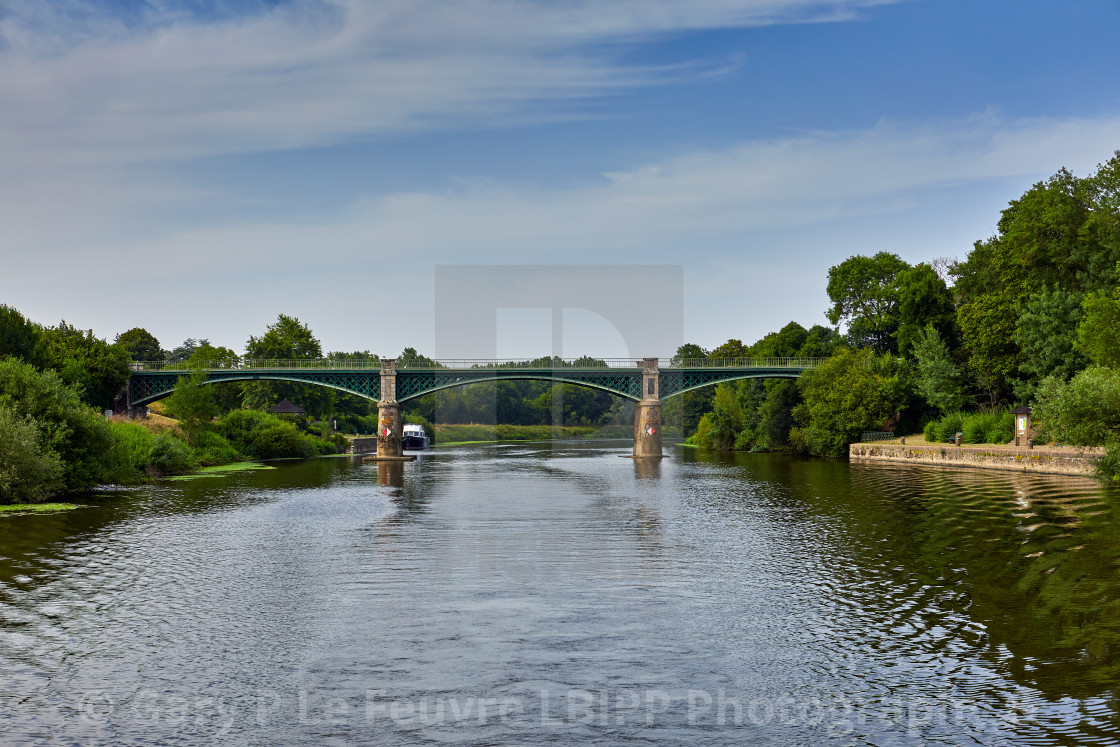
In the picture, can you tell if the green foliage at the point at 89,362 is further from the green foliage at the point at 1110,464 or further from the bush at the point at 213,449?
the green foliage at the point at 1110,464

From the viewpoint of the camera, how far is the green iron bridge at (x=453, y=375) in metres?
85.8

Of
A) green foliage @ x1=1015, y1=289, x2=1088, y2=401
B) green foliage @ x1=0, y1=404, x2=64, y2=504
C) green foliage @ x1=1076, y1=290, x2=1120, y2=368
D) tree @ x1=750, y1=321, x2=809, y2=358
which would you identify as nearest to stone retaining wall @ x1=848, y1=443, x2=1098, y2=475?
green foliage @ x1=1076, y1=290, x2=1120, y2=368

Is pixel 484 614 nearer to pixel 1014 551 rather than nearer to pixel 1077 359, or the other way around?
pixel 1014 551

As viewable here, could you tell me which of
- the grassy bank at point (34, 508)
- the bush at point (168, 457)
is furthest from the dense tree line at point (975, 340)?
the bush at point (168, 457)

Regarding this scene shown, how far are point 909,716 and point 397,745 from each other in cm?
763

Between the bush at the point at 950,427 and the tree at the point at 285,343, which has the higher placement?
the tree at the point at 285,343

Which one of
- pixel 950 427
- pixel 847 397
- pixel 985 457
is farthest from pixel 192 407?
pixel 950 427

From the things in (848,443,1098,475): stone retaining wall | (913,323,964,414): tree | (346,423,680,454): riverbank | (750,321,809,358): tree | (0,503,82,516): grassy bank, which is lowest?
(0,503,82,516): grassy bank

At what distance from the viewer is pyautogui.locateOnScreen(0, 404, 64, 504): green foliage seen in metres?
37.5

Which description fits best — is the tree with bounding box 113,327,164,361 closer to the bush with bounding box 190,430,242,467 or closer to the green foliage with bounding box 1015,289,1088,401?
the bush with bounding box 190,430,242,467

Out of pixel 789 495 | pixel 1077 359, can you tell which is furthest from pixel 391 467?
pixel 1077 359

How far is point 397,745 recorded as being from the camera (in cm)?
1237

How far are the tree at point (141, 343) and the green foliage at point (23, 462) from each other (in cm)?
12347

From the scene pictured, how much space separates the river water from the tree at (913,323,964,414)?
40.5 metres
